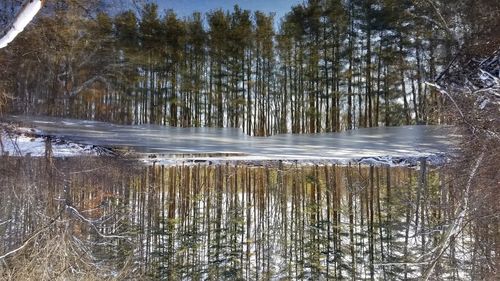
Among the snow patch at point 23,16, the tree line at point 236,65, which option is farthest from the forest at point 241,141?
the snow patch at point 23,16

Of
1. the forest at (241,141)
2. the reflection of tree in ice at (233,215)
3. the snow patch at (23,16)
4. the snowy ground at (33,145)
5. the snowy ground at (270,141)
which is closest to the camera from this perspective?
the snow patch at (23,16)

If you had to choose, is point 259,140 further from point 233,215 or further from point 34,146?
point 34,146

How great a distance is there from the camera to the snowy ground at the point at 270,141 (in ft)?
14.6

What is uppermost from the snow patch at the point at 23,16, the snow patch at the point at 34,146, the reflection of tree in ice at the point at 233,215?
the snow patch at the point at 23,16

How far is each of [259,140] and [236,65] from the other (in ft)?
3.27

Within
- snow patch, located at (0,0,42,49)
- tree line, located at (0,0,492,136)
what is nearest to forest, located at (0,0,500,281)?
tree line, located at (0,0,492,136)

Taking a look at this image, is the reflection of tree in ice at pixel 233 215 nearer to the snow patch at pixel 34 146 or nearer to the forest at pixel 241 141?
the forest at pixel 241 141

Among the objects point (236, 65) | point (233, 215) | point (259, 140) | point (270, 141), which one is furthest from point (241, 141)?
point (233, 215)

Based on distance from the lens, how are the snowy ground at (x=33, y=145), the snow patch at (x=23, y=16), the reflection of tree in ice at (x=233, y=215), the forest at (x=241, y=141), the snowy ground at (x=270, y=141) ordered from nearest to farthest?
1. the snow patch at (x=23, y=16)
2. the forest at (x=241, y=141)
3. the snowy ground at (x=270, y=141)
4. the snowy ground at (x=33, y=145)
5. the reflection of tree in ice at (x=233, y=215)

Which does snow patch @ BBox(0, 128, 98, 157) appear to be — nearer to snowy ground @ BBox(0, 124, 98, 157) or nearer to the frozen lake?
→ snowy ground @ BBox(0, 124, 98, 157)

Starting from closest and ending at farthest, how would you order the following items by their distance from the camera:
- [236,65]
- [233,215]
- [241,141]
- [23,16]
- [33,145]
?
[23,16]
[241,141]
[236,65]
[33,145]
[233,215]

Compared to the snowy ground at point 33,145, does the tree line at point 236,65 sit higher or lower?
higher

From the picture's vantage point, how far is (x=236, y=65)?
492 cm

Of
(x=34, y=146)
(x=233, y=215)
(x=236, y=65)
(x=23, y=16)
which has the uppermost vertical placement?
(x=236, y=65)
